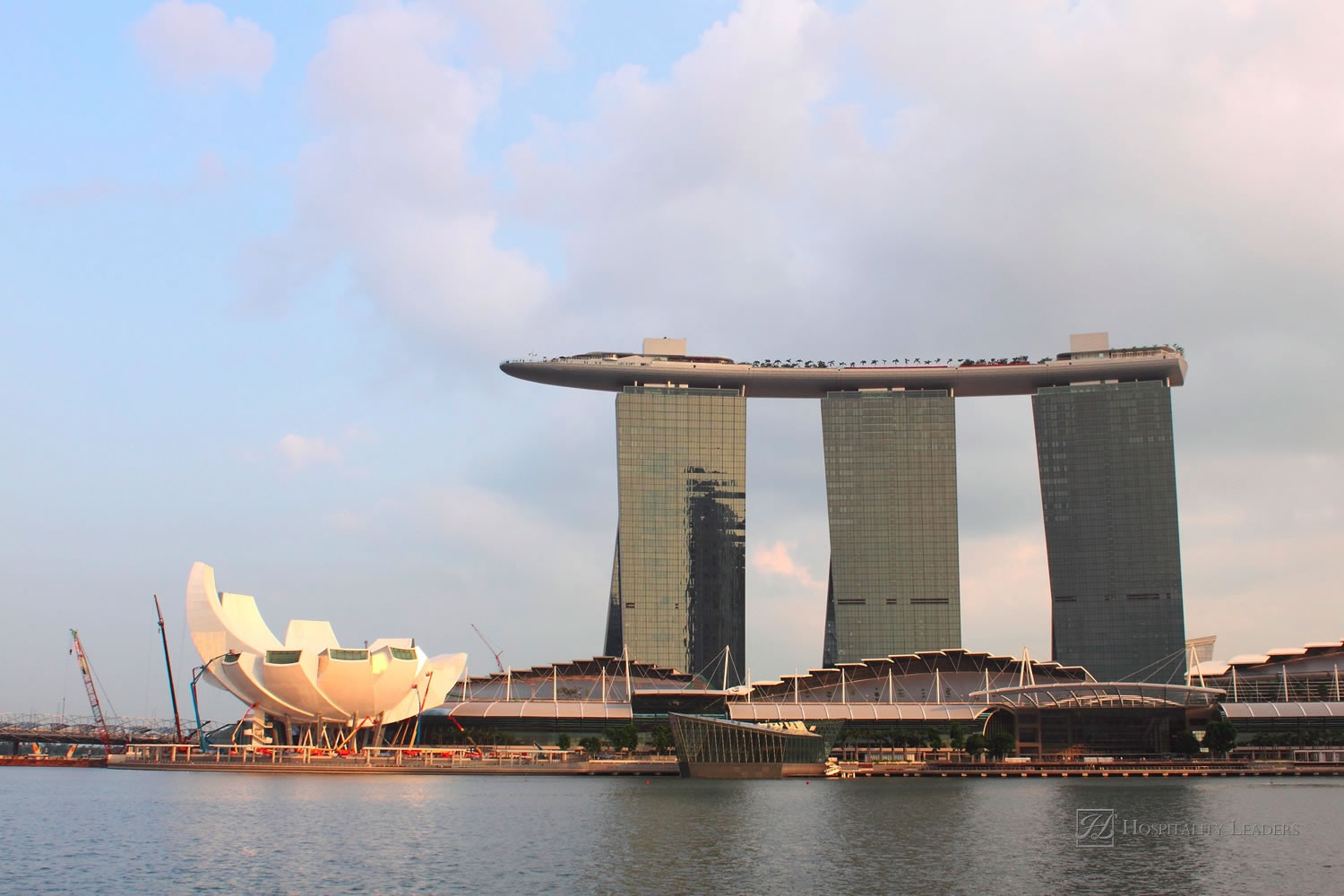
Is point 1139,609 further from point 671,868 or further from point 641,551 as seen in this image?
point 671,868

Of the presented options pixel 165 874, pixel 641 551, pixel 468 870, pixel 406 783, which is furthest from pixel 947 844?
pixel 641 551

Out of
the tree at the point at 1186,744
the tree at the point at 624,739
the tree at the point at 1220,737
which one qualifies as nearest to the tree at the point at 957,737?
the tree at the point at 1186,744

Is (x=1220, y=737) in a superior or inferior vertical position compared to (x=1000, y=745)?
superior

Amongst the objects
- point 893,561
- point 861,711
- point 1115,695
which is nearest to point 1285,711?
point 1115,695

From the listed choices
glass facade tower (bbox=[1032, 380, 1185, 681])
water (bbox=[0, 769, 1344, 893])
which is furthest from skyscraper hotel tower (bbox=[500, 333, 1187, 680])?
water (bbox=[0, 769, 1344, 893])

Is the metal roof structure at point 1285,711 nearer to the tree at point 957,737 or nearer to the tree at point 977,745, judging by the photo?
the tree at point 957,737

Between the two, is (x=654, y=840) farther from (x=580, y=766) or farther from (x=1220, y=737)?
(x=1220, y=737)

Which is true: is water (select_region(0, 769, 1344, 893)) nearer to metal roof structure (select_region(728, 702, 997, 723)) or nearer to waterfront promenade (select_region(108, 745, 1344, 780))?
waterfront promenade (select_region(108, 745, 1344, 780))
